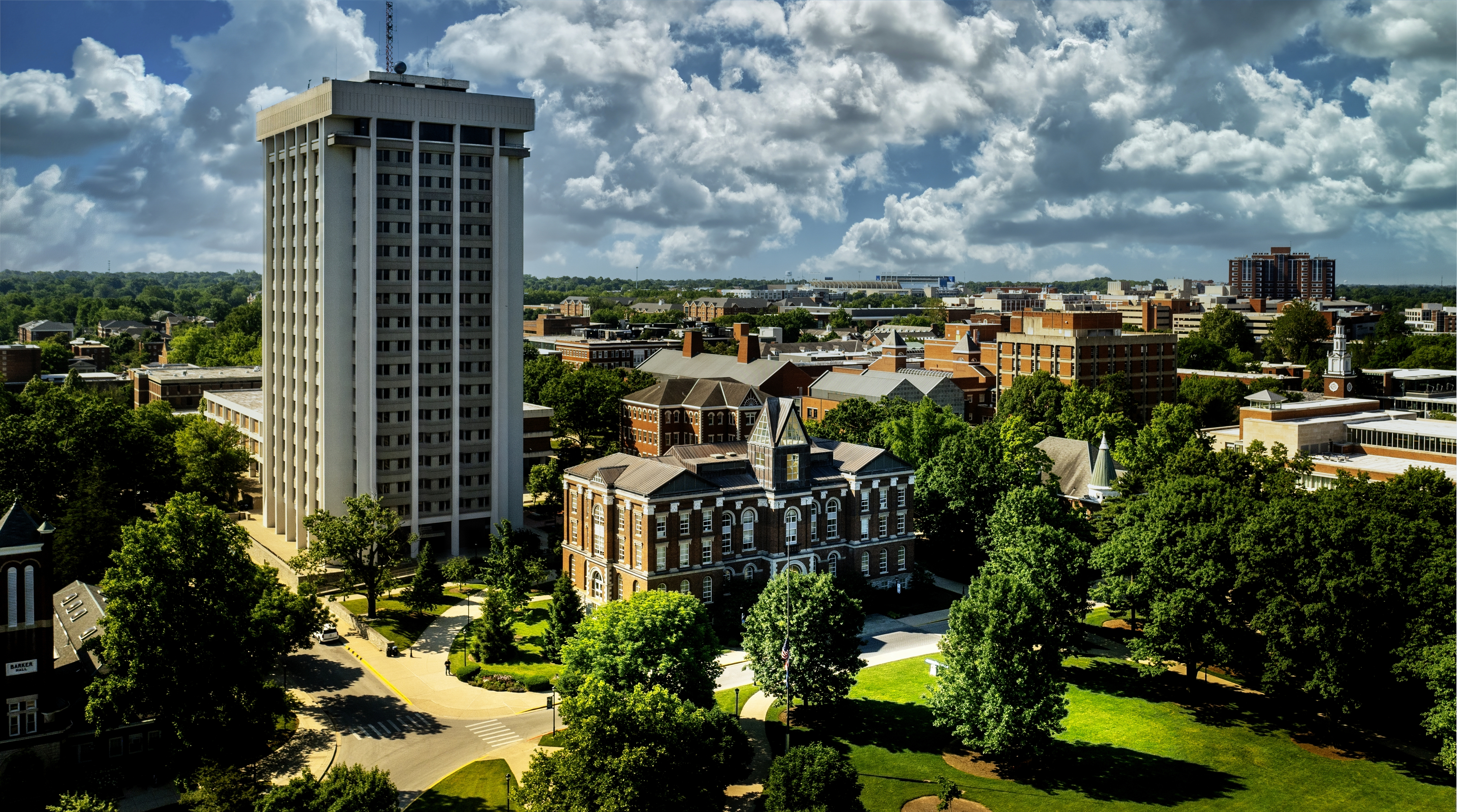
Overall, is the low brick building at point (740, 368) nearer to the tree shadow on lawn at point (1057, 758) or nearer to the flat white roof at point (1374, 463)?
the flat white roof at point (1374, 463)

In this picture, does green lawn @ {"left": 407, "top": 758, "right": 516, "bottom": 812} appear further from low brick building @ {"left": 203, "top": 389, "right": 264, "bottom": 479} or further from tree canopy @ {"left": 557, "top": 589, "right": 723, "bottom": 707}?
low brick building @ {"left": 203, "top": 389, "right": 264, "bottom": 479}

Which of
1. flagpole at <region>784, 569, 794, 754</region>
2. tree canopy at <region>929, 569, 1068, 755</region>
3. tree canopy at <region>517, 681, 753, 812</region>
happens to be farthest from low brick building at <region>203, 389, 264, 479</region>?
tree canopy at <region>929, 569, 1068, 755</region>

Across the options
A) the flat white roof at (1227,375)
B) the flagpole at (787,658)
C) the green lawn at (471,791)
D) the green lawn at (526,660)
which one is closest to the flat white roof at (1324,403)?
the flat white roof at (1227,375)

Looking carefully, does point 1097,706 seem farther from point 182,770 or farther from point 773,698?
point 182,770

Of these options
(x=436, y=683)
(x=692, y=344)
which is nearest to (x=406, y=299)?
(x=436, y=683)

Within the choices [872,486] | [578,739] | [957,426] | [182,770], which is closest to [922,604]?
[872,486]

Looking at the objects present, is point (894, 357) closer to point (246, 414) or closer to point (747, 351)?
point (747, 351)
